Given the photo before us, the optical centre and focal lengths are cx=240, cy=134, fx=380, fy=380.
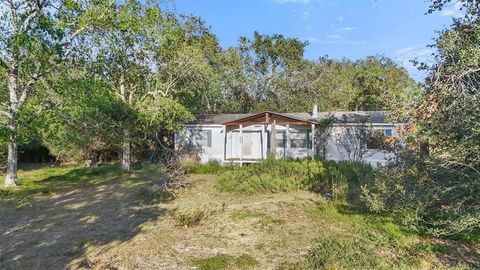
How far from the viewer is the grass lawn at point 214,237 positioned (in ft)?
19.5

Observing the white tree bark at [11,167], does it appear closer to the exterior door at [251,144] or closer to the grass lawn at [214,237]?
the grass lawn at [214,237]

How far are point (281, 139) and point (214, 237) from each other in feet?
47.5

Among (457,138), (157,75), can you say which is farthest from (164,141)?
(457,138)

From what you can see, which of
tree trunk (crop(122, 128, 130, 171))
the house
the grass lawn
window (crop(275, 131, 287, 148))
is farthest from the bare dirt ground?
window (crop(275, 131, 287, 148))

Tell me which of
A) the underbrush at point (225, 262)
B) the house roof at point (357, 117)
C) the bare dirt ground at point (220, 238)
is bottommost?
the underbrush at point (225, 262)

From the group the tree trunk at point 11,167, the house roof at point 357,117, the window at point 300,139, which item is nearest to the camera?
the tree trunk at point 11,167

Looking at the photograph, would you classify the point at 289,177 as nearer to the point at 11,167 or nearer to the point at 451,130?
the point at 451,130

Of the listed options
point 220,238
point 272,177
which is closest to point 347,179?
point 272,177

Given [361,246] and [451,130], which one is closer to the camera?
[451,130]

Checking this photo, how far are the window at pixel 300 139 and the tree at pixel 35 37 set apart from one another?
1189 centimetres

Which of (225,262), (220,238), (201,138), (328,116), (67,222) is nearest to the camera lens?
(225,262)

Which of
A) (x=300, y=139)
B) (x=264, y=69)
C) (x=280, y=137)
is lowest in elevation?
(x=300, y=139)

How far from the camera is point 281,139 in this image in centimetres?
2136

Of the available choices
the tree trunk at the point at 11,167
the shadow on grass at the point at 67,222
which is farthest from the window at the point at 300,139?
the tree trunk at the point at 11,167
